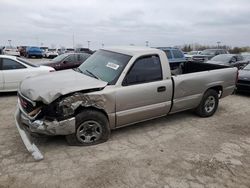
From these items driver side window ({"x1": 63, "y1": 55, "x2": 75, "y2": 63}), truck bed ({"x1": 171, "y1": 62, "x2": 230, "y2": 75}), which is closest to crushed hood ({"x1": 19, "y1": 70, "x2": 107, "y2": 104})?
truck bed ({"x1": 171, "y1": 62, "x2": 230, "y2": 75})

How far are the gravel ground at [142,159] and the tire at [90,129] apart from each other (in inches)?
5.1

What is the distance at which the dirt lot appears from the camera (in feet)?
12.7


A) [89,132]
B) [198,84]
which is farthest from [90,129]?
[198,84]

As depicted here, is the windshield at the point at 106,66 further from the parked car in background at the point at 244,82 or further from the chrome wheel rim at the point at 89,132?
the parked car in background at the point at 244,82

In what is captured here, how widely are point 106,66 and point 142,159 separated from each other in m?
2.11

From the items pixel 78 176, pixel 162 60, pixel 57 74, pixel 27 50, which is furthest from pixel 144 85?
pixel 27 50

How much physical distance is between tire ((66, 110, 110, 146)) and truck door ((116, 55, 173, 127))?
0.35 metres

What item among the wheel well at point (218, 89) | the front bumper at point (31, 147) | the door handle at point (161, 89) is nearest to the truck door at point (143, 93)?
the door handle at point (161, 89)

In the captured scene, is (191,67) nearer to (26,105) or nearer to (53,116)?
(53,116)

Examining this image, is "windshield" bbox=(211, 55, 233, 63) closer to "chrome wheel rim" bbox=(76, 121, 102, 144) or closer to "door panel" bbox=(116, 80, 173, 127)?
"door panel" bbox=(116, 80, 173, 127)

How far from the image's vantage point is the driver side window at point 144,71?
536 centimetres

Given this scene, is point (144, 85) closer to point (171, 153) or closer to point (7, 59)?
point (171, 153)

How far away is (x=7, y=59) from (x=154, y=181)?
24.2 feet

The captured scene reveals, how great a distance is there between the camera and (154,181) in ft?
12.7
